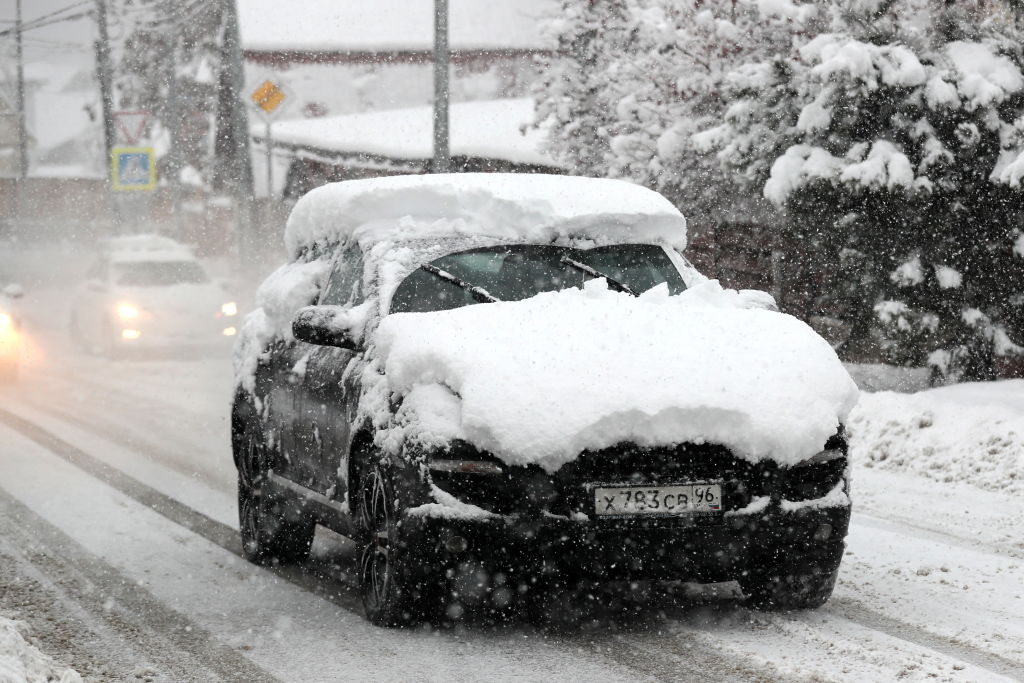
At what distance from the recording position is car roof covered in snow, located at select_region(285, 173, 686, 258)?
6863 mm

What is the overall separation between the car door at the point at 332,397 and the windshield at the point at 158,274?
15.8 m

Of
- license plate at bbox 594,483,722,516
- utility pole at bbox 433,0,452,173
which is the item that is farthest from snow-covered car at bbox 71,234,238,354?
license plate at bbox 594,483,722,516

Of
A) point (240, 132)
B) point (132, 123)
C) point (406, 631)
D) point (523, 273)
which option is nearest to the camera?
point (406, 631)

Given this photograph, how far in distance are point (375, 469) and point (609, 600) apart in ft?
3.92

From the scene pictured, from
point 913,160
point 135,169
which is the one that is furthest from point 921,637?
point 135,169

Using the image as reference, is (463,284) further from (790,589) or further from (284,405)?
(790,589)

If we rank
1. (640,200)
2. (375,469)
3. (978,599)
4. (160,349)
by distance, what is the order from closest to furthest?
(375,469) → (978,599) → (640,200) → (160,349)

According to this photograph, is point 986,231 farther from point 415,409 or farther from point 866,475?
point 415,409

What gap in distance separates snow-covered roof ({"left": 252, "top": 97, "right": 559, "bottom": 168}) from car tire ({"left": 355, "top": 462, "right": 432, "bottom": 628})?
21.2 metres

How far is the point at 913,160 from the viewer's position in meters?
12.4

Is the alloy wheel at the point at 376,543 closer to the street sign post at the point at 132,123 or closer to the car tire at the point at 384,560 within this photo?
the car tire at the point at 384,560

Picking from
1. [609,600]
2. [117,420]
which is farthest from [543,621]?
[117,420]

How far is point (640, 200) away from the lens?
7184mm

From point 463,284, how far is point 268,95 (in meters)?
18.0
